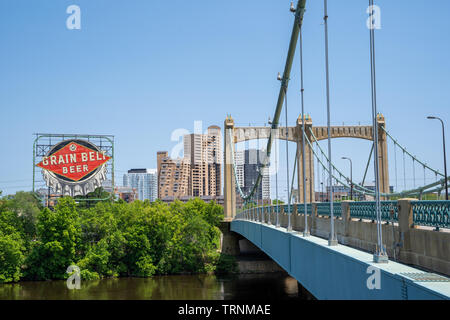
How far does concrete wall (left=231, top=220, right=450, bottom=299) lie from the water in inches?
946

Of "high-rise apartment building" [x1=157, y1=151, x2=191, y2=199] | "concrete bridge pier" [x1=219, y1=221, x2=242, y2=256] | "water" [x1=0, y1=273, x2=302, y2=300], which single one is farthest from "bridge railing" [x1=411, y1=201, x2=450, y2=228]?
"high-rise apartment building" [x1=157, y1=151, x2=191, y2=199]

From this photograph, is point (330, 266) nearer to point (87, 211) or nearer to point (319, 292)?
point (319, 292)

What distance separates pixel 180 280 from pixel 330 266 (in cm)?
4011

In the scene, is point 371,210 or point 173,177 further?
point 173,177

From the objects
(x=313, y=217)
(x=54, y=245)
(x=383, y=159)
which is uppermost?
(x=383, y=159)

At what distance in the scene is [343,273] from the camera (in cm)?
1042

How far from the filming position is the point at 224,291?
43531 mm

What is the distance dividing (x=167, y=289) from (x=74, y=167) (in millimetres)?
23553

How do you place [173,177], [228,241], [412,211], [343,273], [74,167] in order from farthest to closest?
[173,177] < [74,167] < [228,241] < [343,273] < [412,211]

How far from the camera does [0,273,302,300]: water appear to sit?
4091 cm

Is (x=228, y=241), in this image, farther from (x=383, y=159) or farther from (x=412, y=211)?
(x=412, y=211)

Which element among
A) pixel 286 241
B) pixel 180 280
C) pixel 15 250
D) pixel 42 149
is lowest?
pixel 180 280

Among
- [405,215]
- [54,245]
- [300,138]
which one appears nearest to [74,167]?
[54,245]
